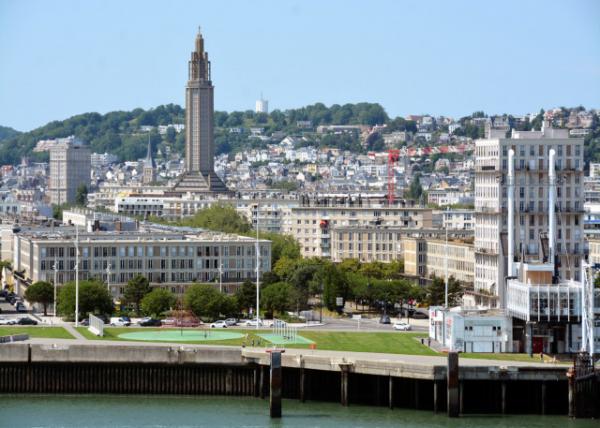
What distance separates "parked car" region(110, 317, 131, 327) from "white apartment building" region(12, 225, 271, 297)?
46.7ft

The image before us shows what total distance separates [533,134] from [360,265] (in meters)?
33.1

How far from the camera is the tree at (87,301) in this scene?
96250 mm

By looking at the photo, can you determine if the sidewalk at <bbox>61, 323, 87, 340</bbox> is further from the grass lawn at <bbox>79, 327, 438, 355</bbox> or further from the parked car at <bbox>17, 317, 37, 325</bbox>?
the parked car at <bbox>17, 317, 37, 325</bbox>

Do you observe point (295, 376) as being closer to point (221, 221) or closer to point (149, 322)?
point (149, 322)

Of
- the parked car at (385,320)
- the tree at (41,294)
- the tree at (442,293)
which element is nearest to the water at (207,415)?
the parked car at (385,320)

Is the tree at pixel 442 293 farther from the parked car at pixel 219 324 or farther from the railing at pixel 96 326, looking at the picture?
the railing at pixel 96 326

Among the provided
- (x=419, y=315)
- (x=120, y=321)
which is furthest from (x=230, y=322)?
(x=419, y=315)

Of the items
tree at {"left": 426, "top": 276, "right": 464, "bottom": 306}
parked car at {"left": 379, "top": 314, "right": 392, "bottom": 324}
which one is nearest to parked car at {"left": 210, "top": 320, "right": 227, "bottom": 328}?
parked car at {"left": 379, "top": 314, "right": 392, "bottom": 324}

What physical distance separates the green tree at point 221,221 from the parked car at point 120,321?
6320 centimetres

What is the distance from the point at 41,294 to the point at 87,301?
252 inches

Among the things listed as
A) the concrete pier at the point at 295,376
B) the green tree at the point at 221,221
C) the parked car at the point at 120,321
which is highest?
the green tree at the point at 221,221

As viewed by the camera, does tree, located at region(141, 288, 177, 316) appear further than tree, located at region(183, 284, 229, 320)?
Yes

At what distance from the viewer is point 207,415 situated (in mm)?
72062

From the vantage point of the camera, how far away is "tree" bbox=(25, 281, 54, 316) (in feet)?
335
